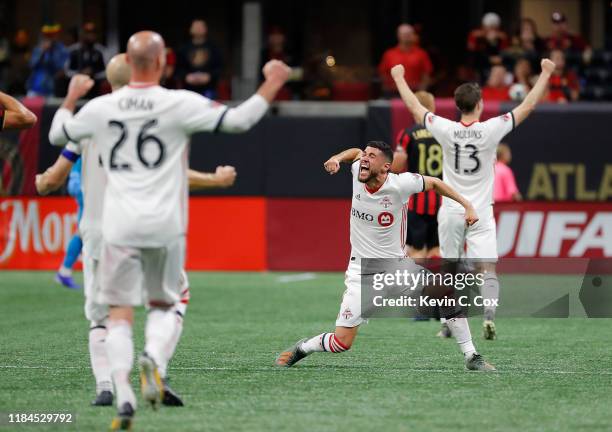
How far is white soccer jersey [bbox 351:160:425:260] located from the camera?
1015 centimetres

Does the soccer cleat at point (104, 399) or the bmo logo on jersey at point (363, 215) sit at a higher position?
the bmo logo on jersey at point (363, 215)

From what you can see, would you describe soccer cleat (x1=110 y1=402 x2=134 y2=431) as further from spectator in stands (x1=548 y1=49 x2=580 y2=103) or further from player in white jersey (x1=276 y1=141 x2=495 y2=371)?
spectator in stands (x1=548 y1=49 x2=580 y2=103)

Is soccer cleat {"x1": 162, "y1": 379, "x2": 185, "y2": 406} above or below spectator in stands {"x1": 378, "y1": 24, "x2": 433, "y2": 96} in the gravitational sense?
below

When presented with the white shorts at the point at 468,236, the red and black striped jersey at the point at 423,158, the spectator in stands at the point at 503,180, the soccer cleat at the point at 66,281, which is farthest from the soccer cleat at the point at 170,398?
the spectator in stands at the point at 503,180

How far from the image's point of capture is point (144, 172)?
7.39 meters

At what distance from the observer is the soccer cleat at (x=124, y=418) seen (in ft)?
23.4

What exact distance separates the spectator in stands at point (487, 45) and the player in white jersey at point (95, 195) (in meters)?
14.2

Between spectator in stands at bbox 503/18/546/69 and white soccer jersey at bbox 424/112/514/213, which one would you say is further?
spectator in stands at bbox 503/18/546/69

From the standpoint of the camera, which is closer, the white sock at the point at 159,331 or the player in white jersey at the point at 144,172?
the player in white jersey at the point at 144,172

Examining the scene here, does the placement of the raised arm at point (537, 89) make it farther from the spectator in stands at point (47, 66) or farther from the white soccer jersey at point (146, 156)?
the spectator in stands at point (47, 66)

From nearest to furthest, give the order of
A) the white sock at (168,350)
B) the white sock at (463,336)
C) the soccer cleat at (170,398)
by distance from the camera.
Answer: the white sock at (168,350)
the soccer cleat at (170,398)
the white sock at (463,336)

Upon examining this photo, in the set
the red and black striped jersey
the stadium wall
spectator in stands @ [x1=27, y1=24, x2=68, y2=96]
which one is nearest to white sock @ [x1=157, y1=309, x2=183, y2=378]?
the red and black striped jersey

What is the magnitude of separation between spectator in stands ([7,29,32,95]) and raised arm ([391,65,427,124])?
1340cm

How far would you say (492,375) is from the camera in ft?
32.1
